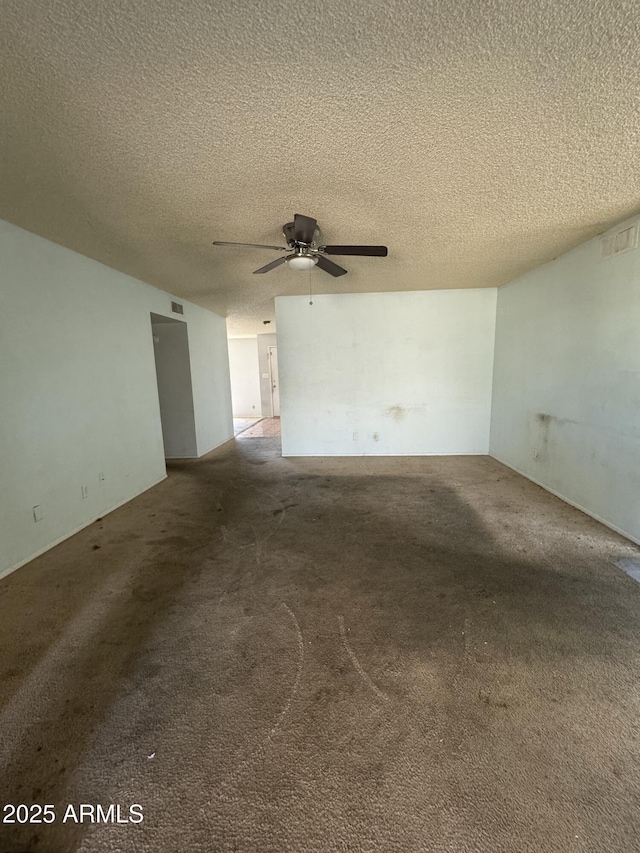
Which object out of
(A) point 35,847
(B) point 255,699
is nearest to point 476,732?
(B) point 255,699

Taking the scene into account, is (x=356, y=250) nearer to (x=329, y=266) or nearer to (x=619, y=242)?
(x=329, y=266)

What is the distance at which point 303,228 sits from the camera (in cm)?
232

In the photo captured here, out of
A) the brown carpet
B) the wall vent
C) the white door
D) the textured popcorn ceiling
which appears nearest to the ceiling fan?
the textured popcorn ceiling

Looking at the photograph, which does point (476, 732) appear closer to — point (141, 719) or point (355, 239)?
point (141, 719)

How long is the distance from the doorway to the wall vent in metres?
4.95

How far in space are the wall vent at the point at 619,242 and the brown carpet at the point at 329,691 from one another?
2260mm

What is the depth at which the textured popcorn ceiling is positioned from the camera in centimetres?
115

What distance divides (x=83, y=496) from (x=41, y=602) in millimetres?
1195

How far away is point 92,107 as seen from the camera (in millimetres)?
1448

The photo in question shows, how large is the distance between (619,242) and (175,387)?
5.43m

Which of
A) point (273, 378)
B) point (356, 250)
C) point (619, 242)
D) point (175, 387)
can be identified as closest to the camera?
point (356, 250)

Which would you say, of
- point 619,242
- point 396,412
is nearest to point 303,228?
point 619,242

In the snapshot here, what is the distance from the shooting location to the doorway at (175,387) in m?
5.14

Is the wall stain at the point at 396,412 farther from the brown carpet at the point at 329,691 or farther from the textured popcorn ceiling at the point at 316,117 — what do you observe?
the textured popcorn ceiling at the point at 316,117
